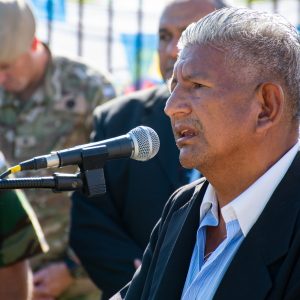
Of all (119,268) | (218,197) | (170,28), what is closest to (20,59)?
(170,28)

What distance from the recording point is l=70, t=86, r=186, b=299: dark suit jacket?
5.00m

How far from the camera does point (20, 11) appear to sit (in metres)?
5.72

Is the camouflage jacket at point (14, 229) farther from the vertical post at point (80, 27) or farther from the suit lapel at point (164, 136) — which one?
the vertical post at point (80, 27)

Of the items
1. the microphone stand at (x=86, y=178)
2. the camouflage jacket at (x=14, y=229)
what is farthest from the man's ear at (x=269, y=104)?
the camouflage jacket at (x=14, y=229)

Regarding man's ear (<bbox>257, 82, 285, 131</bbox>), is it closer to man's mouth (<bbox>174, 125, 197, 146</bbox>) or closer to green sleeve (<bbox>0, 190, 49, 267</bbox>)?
man's mouth (<bbox>174, 125, 197, 146</bbox>)

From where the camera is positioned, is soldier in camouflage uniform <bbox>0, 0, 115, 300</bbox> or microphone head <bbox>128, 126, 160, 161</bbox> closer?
microphone head <bbox>128, 126, 160, 161</bbox>

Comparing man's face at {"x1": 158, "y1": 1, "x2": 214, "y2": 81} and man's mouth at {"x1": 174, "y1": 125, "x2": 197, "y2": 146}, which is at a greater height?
man's mouth at {"x1": 174, "y1": 125, "x2": 197, "y2": 146}

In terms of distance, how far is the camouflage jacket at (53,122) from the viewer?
5.97 m

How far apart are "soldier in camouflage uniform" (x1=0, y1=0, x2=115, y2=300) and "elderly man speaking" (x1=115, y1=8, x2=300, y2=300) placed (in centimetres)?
249

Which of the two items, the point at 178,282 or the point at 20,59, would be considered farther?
the point at 20,59

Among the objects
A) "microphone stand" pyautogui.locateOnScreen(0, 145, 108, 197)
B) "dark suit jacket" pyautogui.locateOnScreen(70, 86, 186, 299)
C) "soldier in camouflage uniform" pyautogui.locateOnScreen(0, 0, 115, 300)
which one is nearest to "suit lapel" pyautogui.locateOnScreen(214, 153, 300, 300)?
"microphone stand" pyautogui.locateOnScreen(0, 145, 108, 197)

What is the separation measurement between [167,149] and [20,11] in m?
1.38

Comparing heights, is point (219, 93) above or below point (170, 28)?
above

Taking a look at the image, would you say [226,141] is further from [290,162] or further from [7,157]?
[7,157]
